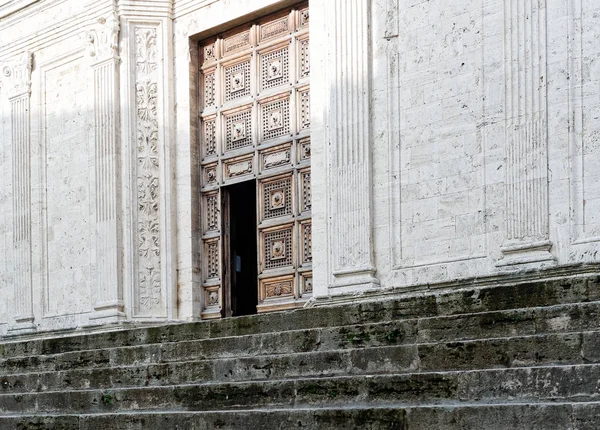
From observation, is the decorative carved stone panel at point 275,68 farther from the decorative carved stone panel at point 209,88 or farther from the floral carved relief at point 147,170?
the floral carved relief at point 147,170

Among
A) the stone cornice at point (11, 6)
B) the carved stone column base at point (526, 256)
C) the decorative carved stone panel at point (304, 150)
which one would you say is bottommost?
the carved stone column base at point (526, 256)

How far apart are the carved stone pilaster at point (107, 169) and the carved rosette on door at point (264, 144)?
116 cm

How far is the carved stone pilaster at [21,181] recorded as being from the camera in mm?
17406

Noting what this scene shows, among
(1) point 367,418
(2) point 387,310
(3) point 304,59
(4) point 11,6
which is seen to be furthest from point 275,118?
(1) point 367,418

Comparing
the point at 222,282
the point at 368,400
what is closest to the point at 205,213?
the point at 222,282

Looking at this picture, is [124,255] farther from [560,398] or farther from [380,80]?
[560,398]

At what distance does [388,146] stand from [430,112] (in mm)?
632

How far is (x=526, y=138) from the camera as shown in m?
11.4

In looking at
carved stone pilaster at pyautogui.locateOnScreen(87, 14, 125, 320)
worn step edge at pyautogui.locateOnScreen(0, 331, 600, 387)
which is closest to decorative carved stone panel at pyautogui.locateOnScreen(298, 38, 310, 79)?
carved stone pilaster at pyautogui.locateOnScreen(87, 14, 125, 320)

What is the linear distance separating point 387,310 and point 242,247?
642 cm

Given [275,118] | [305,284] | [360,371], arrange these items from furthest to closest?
1. [275,118]
2. [305,284]
3. [360,371]

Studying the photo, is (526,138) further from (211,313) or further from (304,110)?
(211,313)

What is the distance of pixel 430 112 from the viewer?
1240 cm

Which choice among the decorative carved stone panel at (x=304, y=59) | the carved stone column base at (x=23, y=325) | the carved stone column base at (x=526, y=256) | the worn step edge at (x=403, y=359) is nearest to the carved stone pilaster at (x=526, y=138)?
the carved stone column base at (x=526, y=256)
